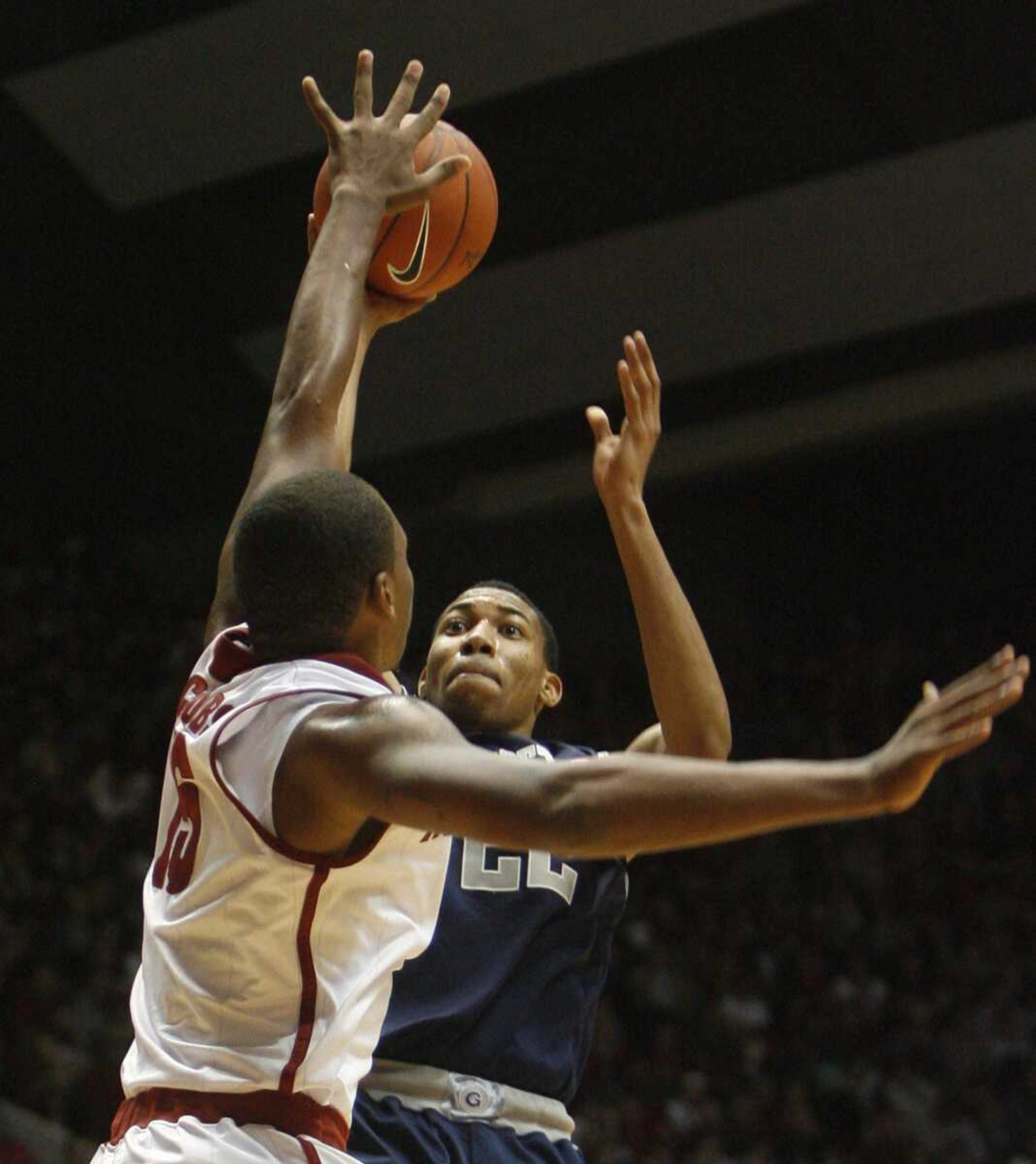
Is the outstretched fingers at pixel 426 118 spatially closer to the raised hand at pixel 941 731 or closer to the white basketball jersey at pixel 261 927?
Answer: the white basketball jersey at pixel 261 927

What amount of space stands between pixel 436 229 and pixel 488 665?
95 centimetres

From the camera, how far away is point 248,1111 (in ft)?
7.73

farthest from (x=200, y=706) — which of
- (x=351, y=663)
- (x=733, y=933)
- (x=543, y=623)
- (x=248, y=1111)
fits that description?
(x=733, y=933)

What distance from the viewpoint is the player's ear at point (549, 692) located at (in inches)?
167

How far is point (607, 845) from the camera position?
6.91 ft

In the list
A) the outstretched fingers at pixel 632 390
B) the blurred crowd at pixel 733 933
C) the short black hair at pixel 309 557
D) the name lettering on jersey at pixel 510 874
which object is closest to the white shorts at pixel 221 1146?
the short black hair at pixel 309 557

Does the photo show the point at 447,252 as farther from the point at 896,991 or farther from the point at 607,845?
the point at 896,991

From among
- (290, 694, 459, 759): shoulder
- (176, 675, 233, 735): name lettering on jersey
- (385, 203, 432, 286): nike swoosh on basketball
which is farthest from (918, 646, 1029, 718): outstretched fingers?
(385, 203, 432, 286): nike swoosh on basketball

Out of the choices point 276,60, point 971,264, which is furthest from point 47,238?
point 971,264

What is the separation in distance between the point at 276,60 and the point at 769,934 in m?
6.50

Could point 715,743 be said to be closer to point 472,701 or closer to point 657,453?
point 472,701

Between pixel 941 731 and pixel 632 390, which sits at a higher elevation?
pixel 632 390

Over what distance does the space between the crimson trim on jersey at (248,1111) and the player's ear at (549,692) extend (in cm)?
184

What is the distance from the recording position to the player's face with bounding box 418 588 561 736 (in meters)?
4.04
